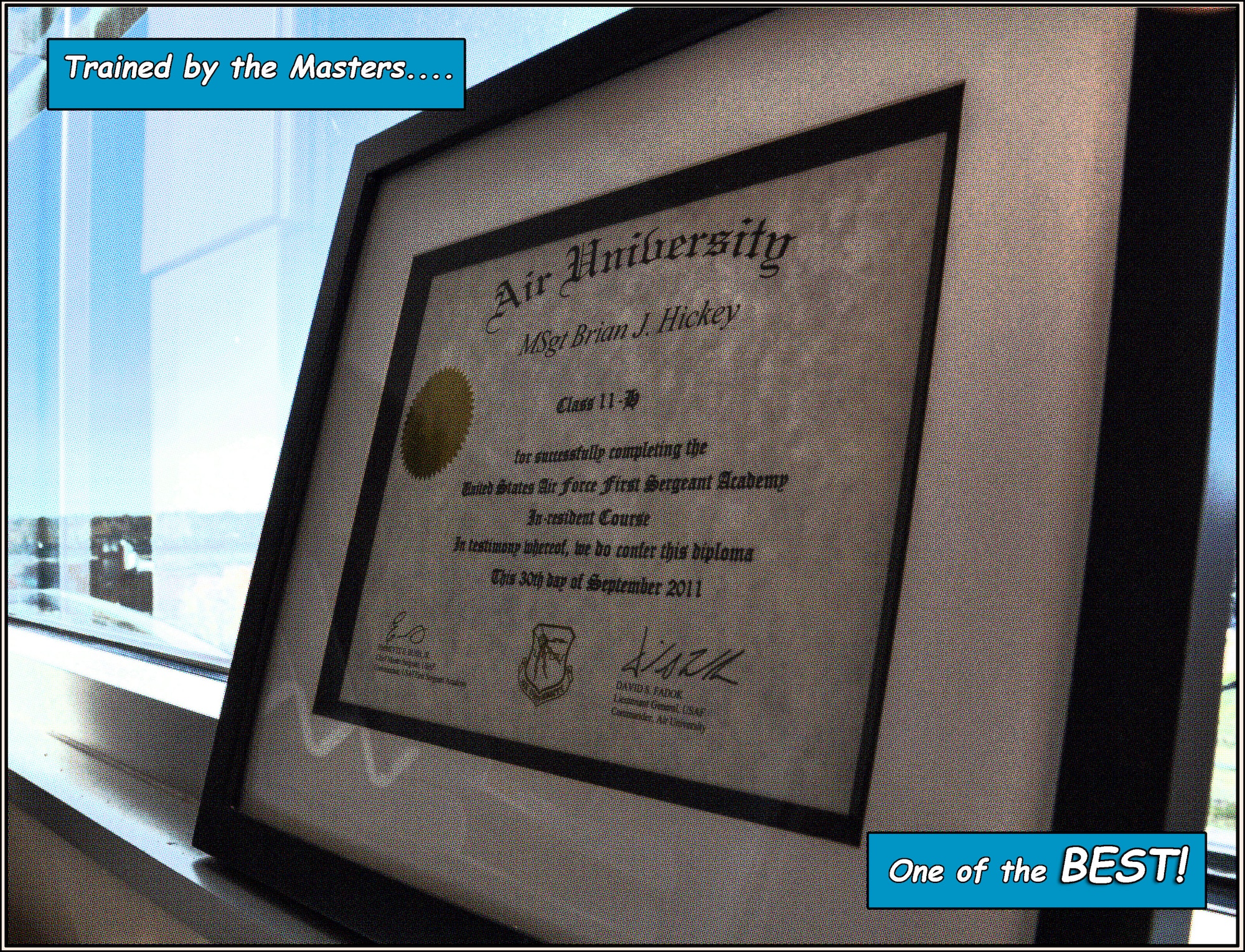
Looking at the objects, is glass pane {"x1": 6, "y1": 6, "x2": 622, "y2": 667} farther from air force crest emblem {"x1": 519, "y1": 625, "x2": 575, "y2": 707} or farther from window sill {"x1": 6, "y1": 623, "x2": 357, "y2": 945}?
air force crest emblem {"x1": 519, "y1": 625, "x2": 575, "y2": 707}

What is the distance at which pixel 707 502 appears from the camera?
19.5 inches

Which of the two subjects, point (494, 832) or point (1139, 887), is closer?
point (1139, 887)

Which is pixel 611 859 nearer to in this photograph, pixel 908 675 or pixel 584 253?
pixel 908 675

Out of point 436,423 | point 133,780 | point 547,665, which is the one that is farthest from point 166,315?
point 547,665

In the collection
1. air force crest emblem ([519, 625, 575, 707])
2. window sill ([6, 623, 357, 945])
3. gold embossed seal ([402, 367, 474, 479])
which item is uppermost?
gold embossed seal ([402, 367, 474, 479])

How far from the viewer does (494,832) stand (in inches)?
20.7

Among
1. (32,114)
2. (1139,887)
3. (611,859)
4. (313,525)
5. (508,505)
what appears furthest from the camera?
(32,114)

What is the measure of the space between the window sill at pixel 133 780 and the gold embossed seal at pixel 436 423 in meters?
0.30

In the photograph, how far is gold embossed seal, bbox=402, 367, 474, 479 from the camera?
2.16 ft

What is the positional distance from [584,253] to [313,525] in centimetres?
31

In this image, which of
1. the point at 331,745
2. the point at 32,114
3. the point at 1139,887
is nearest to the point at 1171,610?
the point at 1139,887
